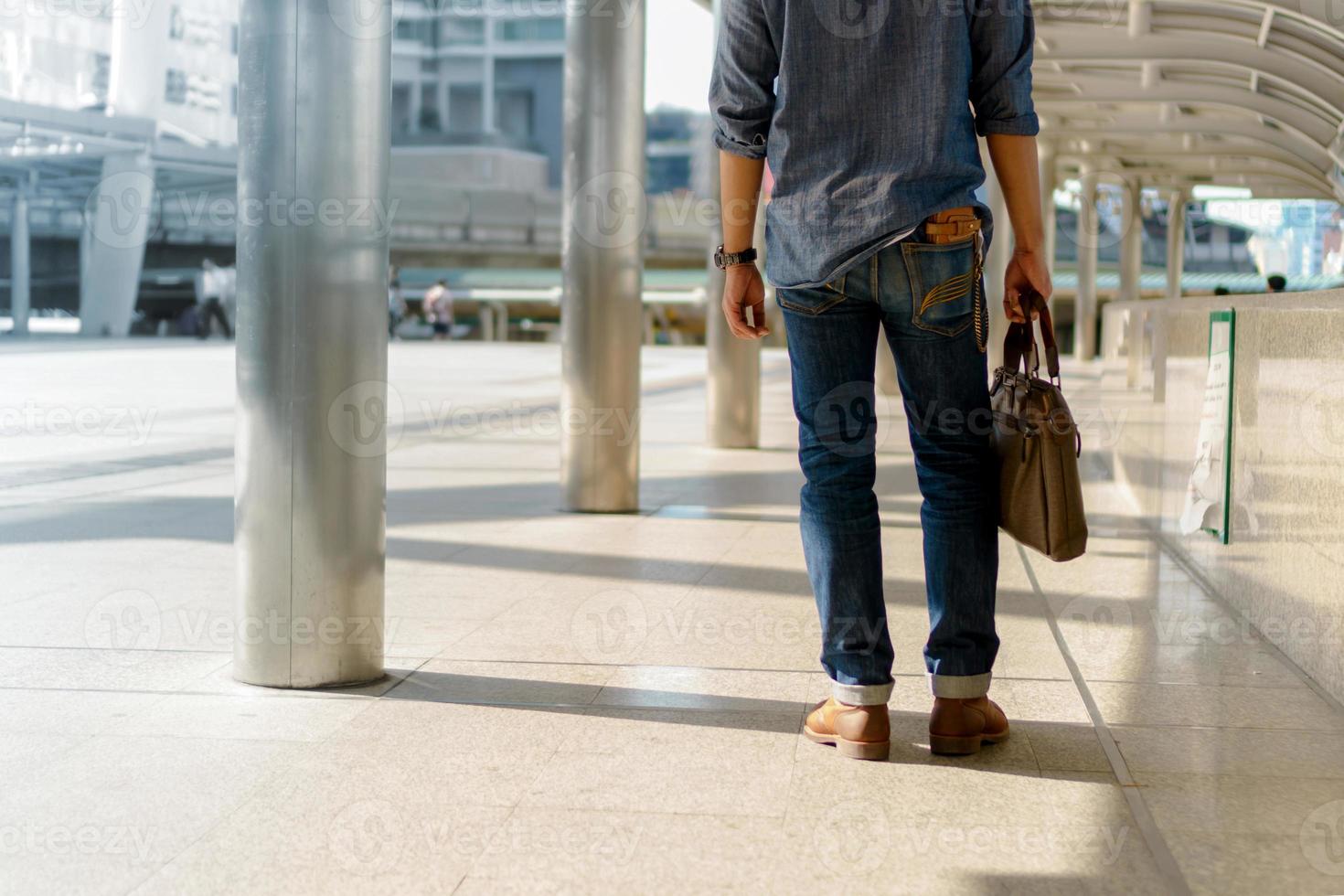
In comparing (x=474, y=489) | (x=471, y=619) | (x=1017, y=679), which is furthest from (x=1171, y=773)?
(x=474, y=489)

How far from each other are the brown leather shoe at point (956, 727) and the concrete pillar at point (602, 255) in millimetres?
4698

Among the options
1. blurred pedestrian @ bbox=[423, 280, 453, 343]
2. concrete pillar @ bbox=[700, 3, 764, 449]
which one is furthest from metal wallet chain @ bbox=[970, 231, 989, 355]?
blurred pedestrian @ bbox=[423, 280, 453, 343]

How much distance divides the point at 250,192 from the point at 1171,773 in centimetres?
264

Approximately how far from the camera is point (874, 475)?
325 cm

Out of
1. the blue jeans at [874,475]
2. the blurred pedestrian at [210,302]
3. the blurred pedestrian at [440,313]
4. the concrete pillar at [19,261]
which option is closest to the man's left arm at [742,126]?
the blue jeans at [874,475]

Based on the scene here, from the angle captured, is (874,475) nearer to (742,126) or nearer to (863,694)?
(863,694)

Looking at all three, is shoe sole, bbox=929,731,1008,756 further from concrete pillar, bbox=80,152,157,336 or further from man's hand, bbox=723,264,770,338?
concrete pillar, bbox=80,152,157,336

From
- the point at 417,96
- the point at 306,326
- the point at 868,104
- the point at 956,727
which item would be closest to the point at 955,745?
the point at 956,727

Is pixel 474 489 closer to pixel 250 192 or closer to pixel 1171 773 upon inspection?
pixel 250 192

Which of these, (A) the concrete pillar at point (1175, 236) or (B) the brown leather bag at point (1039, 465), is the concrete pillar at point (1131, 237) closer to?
(A) the concrete pillar at point (1175, 236)

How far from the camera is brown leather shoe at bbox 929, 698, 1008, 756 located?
3.27 metres

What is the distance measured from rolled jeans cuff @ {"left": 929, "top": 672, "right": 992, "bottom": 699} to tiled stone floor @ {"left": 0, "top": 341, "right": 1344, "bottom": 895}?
0.49 ft

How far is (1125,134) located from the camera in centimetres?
2386

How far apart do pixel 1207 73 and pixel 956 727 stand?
15.2m
